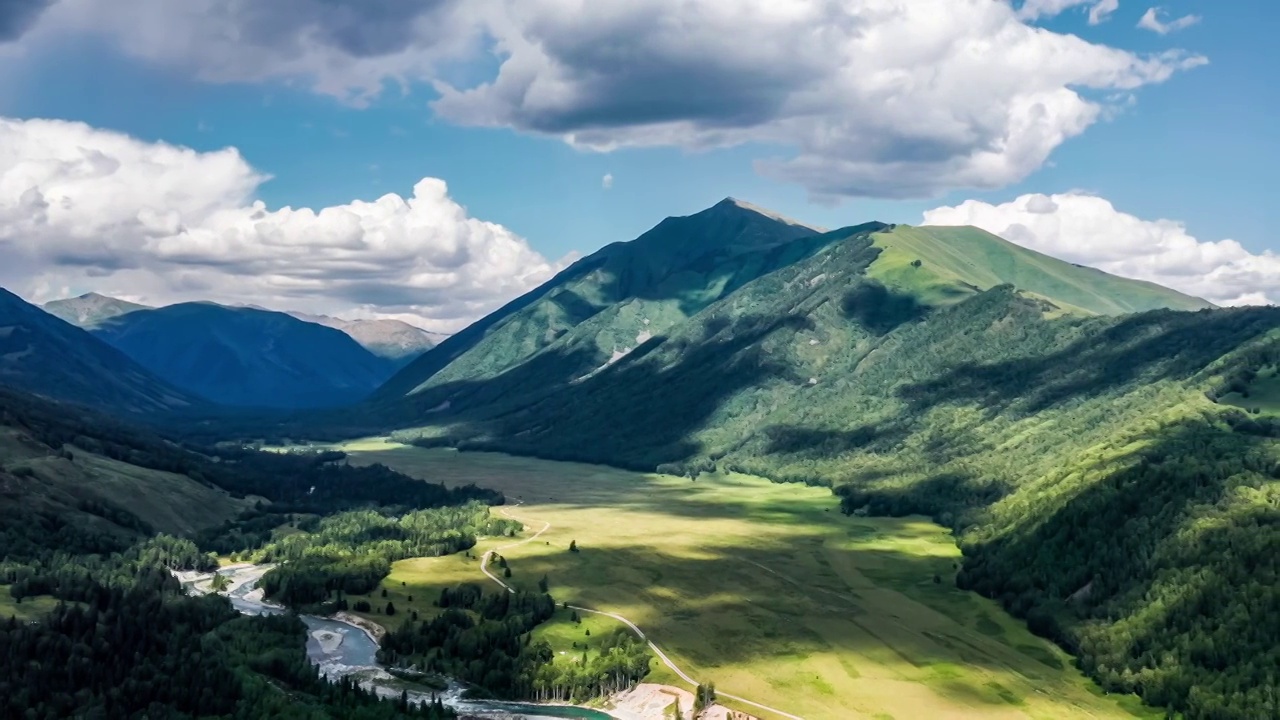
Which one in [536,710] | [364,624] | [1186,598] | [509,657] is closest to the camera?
[536,710]

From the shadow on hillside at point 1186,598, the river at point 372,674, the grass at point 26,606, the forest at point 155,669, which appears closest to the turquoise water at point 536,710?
the river at point 372,674

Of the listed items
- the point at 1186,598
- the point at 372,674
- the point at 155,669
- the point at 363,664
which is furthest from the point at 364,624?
the point at 1186,598

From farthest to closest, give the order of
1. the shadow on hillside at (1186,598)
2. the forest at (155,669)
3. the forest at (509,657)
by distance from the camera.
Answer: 1. the forest at (509,657)
2. the shadow on hillside at (1186,598)
3. the forest at (155,669)

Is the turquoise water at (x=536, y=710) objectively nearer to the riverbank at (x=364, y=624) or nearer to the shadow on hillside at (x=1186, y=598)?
the riverbank at (x=364, y=624)

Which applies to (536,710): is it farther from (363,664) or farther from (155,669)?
(155,669)

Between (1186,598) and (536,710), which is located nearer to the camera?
(536,710)

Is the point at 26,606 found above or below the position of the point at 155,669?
above

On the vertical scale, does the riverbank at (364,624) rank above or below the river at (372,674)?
above

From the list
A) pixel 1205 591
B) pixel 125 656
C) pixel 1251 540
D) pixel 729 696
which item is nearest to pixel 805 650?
pixel 729 696

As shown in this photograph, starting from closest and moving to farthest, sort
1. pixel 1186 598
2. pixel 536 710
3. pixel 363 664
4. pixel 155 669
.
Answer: pixel 155 669 < pixel 536 710 < pixel 363 664 < pixel 1186 598
